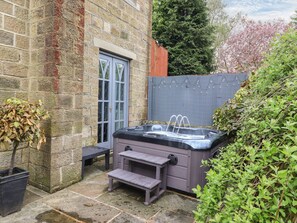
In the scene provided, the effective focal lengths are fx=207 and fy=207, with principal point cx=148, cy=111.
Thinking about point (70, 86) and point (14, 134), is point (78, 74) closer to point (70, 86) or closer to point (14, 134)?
point (70, 86)

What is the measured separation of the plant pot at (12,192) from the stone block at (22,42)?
1.65 m

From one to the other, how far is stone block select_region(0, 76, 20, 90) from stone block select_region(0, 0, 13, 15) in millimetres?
821

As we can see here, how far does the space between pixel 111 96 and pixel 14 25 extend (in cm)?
222

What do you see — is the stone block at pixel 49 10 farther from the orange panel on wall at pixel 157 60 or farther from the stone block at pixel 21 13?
the orange panel on wall at pixel 157 60

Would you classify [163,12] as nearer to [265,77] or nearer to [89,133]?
[89,133]

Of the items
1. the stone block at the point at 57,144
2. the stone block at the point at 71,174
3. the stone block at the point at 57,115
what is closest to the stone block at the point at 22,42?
the stone block at the point at 57,115

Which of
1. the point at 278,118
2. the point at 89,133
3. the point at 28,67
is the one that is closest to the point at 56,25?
the point at 28,67

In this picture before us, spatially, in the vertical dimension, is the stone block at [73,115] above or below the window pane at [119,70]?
below

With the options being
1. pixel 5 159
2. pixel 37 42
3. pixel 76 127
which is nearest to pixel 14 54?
pixel 37 42

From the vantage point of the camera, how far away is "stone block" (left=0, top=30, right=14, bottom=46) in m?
2.55

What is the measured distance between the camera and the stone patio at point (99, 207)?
7.02 feet

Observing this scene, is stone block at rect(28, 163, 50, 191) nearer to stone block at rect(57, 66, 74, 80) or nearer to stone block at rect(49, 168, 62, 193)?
stone block at rect(49, 168, 62, 193)

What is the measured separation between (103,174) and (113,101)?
5.66 feet

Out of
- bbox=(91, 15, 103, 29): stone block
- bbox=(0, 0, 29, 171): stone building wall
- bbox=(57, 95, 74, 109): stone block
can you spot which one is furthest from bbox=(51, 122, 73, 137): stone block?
bbox=(91, 15, 103, 29): stone block
